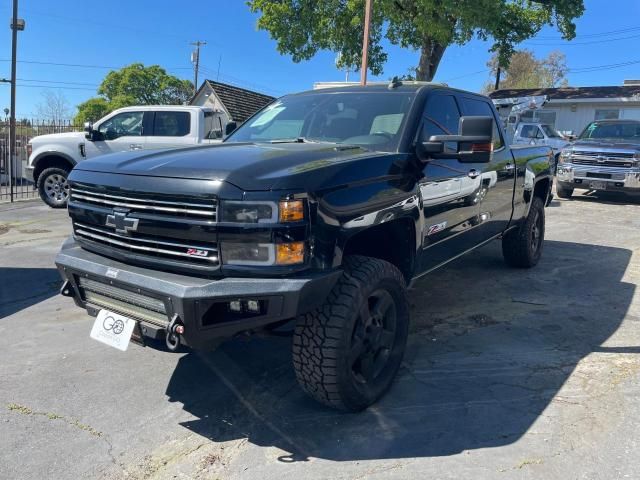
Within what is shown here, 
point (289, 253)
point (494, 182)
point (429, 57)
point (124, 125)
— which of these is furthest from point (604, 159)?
point (289, 253)

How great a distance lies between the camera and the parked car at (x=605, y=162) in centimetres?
1149

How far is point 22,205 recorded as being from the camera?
11.3 meters

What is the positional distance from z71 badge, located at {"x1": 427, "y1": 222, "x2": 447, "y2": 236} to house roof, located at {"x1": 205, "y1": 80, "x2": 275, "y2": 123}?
20194mm

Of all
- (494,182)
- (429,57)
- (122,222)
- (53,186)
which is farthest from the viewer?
(429,57)

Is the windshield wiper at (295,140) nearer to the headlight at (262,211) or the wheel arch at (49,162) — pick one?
the headlight at (262,211)

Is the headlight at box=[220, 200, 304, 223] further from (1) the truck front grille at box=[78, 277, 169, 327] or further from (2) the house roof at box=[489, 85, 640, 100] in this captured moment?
(2) the house roof at box=[489, 85, 640, 100]

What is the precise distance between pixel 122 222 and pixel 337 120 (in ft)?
6.06

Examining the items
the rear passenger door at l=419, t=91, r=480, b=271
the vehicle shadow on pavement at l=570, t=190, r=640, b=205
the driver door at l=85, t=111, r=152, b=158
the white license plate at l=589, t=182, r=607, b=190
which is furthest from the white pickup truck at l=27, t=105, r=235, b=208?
the vehicle shadow on pavement at l=570, t=190, r=640, b=205

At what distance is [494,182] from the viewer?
15.8ft

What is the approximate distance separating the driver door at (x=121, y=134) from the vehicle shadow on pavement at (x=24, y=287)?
16.3 feet

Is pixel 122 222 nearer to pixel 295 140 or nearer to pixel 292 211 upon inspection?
pixel 292 211

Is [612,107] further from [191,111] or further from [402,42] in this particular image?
[191,111]

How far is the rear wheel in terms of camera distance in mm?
13035

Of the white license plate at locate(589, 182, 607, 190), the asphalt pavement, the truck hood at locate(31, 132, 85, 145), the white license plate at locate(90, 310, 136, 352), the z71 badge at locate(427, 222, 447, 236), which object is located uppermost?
the truck hood at locate(31, 132, 85, 145)
